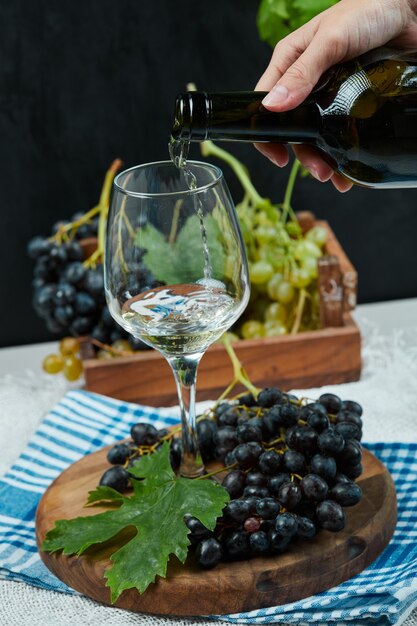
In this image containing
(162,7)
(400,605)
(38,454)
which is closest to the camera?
(400,605)

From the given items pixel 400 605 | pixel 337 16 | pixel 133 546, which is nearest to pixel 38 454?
pixel 133 546

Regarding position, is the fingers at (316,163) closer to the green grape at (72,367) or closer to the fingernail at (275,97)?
Answer: the fingernail at (275,97)

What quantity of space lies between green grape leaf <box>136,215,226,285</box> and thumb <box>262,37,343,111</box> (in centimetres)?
12

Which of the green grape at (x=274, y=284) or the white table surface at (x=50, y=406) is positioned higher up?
the green grape at (x=274, y=284)

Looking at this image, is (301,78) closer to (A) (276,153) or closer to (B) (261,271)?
(A) (276,153)

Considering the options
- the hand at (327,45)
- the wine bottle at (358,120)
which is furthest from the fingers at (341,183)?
the wine bottle at (358,120)

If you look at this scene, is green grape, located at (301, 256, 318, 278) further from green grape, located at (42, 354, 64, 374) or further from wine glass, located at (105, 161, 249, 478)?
wine glass, located at (105, 161, 249, 478)

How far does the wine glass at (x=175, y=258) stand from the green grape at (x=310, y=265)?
502 millimetres

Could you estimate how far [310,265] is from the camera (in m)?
1.37

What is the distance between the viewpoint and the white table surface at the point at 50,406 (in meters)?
0.85

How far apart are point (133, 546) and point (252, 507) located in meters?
0.11

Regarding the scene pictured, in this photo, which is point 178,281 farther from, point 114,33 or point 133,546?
point 114,33

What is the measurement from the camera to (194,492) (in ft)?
2.81

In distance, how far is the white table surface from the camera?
848mm
